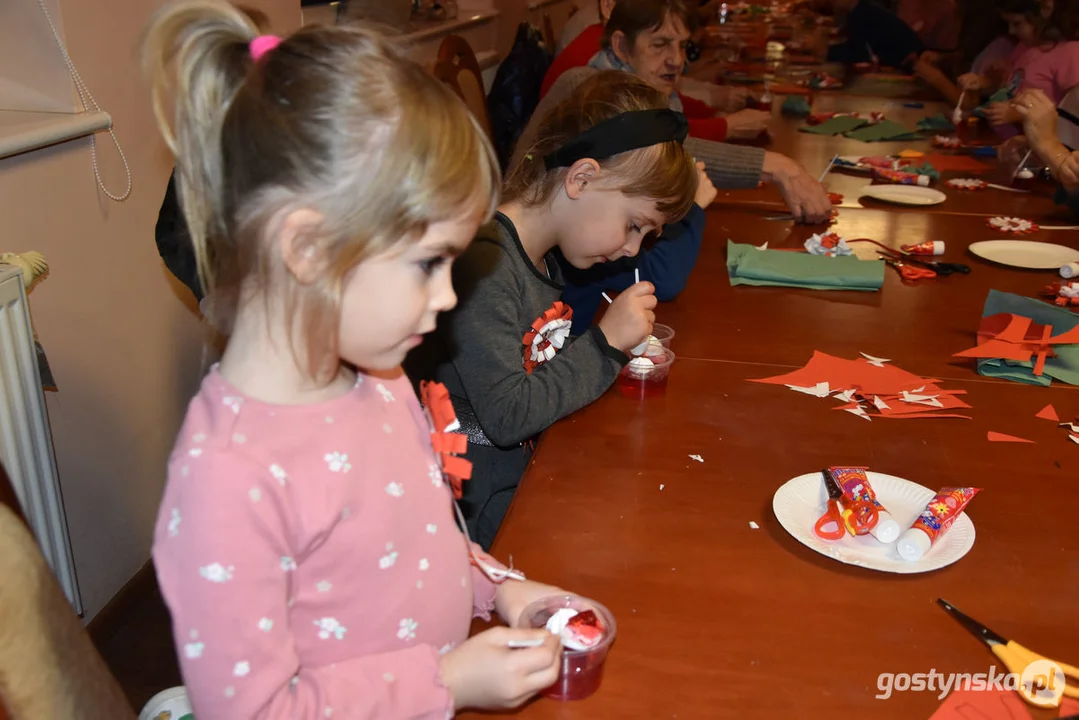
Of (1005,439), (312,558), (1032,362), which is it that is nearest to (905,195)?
(1032,362)

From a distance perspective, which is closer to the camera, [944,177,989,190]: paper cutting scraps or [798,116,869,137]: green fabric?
[944,177,989,190]: paper cutting scraps

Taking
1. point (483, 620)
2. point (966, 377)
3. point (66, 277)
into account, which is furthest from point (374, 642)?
point (66, 277)

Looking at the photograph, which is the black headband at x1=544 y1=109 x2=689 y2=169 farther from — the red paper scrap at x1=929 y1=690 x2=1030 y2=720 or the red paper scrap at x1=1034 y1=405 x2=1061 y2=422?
the red paper scrap at x1=929 y1=690 x2=1030 y2=720

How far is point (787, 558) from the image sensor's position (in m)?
0.99

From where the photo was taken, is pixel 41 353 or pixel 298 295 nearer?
pixel 298 295

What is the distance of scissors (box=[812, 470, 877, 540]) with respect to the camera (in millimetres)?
1014

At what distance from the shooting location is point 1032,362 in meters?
1.46

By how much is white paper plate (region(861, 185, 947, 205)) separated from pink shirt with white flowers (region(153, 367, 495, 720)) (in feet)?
5.95

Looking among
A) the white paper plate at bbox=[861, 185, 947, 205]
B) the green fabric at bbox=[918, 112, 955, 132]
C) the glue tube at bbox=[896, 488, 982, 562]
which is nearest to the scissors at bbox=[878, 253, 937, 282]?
the white paper plate at bbox=[861, 185, 947, 205]

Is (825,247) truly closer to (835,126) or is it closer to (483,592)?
(483,592)

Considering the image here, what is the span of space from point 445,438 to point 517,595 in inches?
6.5

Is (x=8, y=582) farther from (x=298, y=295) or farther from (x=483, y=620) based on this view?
(x=483, y=620)

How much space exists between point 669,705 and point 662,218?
87 cm

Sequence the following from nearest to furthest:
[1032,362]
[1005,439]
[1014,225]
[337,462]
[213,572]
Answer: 1. [213,572]
2. [337,462]
3. [1005,439]
4. [1032,362]
5. [1014,225]
